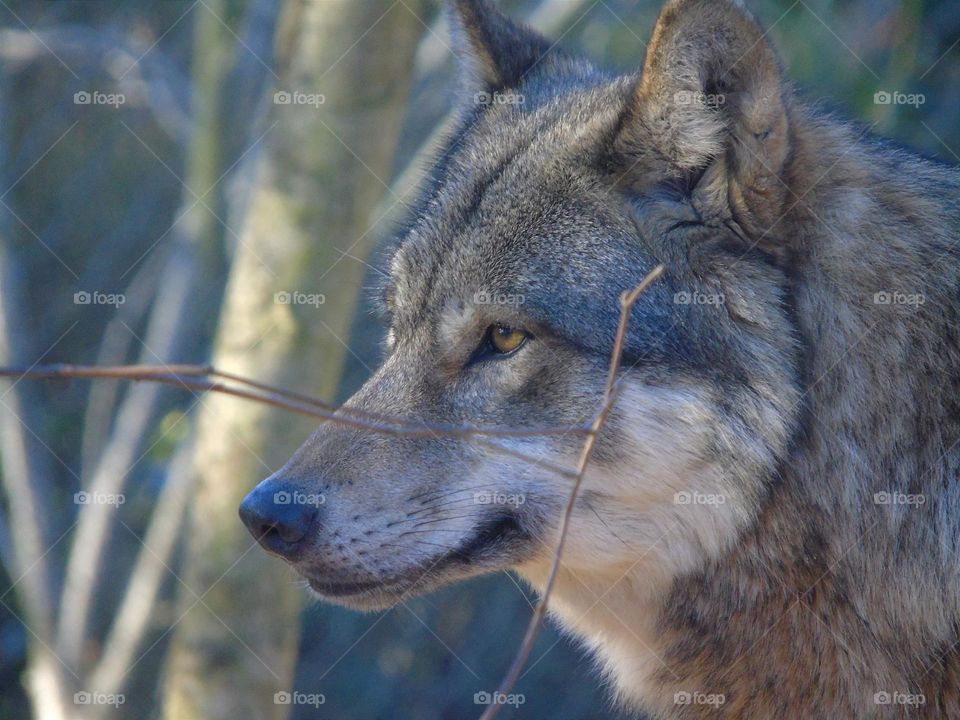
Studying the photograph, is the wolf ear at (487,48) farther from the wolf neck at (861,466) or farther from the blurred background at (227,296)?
the wolf neck at (861,466)

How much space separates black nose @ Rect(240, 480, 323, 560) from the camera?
2.66 metres

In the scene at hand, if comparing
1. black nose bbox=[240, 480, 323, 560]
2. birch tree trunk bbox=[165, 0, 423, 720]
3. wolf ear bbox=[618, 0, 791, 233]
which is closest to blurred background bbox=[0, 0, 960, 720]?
birch tree trunk bbox=[165, 0, 423, 720]

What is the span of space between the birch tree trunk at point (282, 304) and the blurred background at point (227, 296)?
0.04 feet

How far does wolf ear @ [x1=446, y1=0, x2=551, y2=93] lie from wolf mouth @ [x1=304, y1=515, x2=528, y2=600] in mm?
1849

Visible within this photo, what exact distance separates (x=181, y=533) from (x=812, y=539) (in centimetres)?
419

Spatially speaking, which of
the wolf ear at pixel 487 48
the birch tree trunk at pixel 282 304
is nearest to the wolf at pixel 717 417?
the wolf ear at pixel 487 48

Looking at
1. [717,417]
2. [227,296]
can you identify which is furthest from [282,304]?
[717,417]

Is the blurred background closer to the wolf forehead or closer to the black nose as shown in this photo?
the wolf forehead

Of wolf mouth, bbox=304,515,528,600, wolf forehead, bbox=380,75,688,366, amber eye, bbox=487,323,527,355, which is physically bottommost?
wolf mouth, bbox=304,515,528,600

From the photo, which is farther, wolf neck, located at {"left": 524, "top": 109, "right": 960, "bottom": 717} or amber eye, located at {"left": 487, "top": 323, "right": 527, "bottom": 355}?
amber eye, located at {"left": 487, "top": 323, "right": 527, "bottom": 355}

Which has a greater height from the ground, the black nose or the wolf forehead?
the wolf forehead

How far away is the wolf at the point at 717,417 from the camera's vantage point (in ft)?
8.64

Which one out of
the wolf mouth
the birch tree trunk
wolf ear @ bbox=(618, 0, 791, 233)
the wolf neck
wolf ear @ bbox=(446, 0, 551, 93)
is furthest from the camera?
the birch tree trunk

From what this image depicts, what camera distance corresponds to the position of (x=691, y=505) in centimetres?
272
